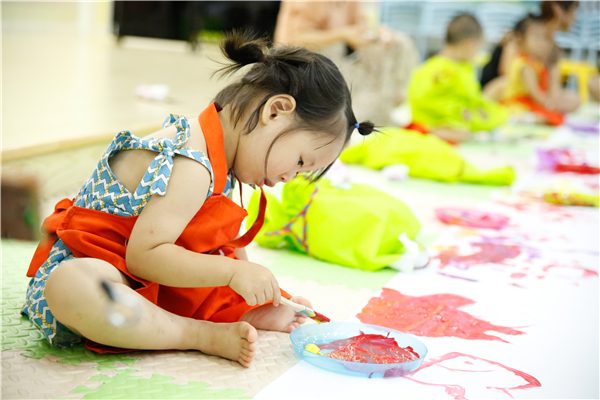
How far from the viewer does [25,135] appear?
1.47 metres

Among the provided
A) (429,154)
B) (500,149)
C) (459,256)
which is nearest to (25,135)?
(459,256)

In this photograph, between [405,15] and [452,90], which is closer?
[452,90]

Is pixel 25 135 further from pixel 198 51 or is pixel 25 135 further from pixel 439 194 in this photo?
pixel 198 51

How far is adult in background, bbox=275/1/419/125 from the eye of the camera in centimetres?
267

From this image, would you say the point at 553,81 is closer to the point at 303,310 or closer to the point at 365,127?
the point at 365,127

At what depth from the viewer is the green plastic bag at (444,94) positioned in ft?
9.12

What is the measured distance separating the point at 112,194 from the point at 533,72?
3377 mm

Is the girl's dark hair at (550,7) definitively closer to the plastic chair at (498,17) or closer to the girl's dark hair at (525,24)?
the girl's dark hair at (525,24)

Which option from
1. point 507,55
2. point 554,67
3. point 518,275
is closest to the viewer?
point 518,275

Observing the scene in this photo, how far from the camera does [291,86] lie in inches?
32.7

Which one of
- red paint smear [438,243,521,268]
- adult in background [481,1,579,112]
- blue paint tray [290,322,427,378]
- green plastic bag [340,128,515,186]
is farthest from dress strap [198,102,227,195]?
adult in background [481,1,579,112]

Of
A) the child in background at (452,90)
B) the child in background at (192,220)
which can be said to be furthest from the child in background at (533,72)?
the child in background at (192,220)

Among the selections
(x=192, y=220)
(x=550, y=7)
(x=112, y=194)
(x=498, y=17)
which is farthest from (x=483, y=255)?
(x=498, y=17)

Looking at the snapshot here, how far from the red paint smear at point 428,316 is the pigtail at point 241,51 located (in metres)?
0.44
